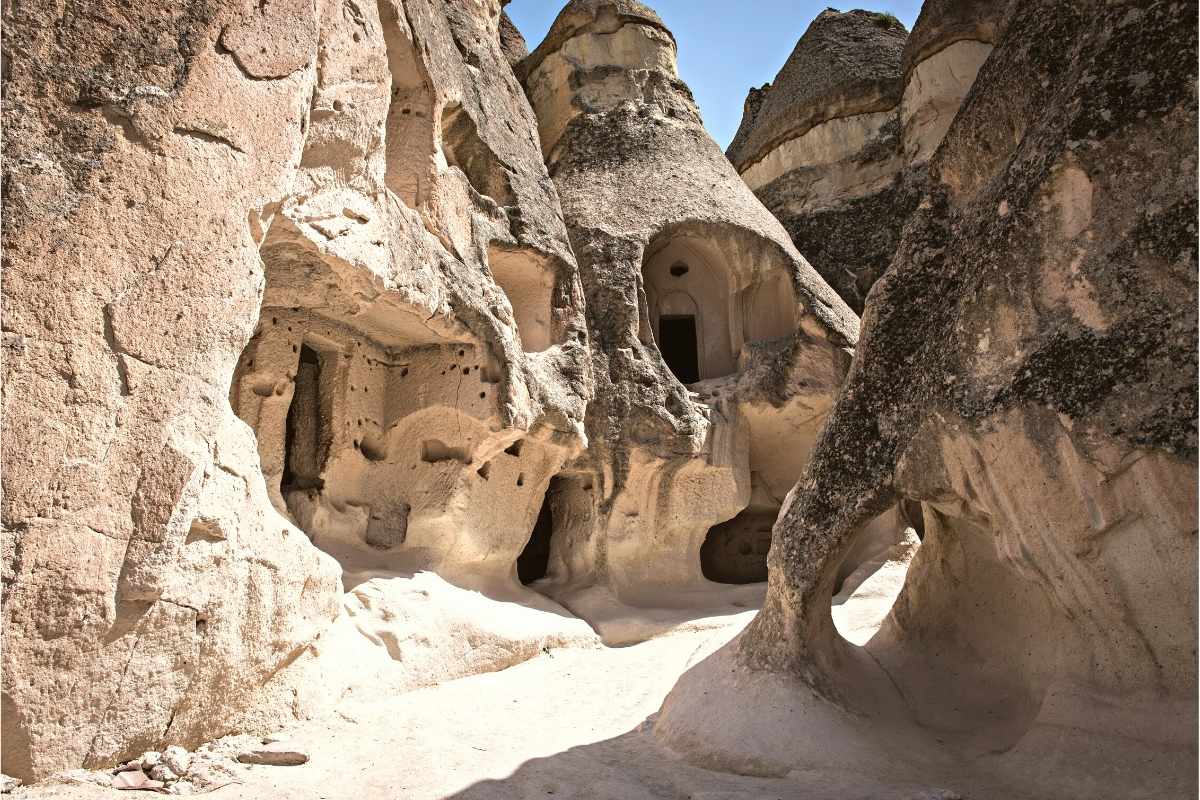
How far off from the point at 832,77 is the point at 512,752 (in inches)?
428

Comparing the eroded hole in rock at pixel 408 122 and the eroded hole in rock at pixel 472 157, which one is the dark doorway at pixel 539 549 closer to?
the eroded hole in rock at pixel 472 157

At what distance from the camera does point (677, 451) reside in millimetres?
8172

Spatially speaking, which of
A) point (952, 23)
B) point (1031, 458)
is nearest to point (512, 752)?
point (1031, 458)

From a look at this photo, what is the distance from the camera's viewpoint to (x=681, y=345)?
10.4 metres

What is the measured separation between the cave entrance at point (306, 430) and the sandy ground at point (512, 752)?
173 centimetres

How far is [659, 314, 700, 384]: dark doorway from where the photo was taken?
10.3m

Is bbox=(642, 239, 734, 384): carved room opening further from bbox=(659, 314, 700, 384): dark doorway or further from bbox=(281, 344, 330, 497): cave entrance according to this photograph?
bbox=(281, 344, 330, 497): cave entrance

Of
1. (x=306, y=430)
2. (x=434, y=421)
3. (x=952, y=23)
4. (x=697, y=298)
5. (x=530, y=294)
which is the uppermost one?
(x=952, y=23)

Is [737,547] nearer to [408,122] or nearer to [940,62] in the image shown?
[408,122]

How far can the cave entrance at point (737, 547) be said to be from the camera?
9.92 meters

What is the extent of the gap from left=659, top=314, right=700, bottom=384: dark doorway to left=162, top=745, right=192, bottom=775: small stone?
286 inches

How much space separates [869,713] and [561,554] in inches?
182

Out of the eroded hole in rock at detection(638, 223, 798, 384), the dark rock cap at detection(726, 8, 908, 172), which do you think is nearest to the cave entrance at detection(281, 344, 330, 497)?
the eroded hole in rock at detection(638, 223, 798, 384)

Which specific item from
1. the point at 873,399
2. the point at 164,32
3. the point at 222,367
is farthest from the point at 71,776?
the point at 873,399
